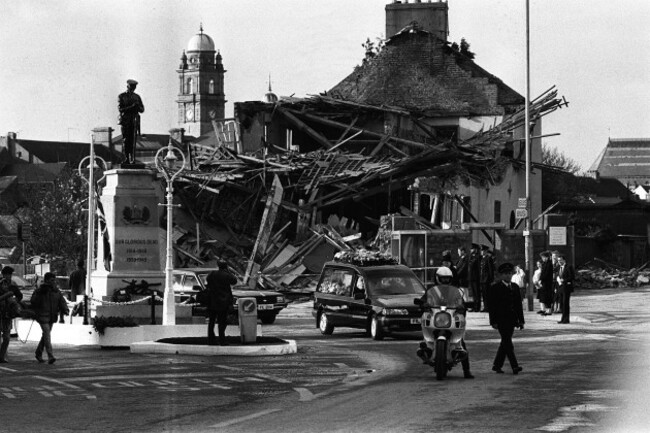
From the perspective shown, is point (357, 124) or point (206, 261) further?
point (357, 124)

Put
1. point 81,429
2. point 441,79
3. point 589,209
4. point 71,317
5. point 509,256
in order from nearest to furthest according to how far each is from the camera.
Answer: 1. point 81,429
2. point 71,317
3. point 509,256
4. point 441,79
5. point 589,209

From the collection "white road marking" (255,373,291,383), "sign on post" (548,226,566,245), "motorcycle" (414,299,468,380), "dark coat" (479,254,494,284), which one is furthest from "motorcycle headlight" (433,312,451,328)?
"sign on post" (548,226,566,245)

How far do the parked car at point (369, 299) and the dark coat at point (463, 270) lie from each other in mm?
5560

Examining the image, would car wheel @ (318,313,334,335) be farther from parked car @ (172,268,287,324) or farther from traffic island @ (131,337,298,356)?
traffic island @ (131,337,298,356)

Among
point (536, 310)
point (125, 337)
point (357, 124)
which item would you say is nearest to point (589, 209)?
point (357, 124)

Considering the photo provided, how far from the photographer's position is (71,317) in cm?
3303

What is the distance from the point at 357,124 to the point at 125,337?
115ft

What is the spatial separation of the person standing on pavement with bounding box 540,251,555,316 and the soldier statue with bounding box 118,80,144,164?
10410 millimetres

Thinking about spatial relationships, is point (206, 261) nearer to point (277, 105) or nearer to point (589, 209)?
point (277, 105)

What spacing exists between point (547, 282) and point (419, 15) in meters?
41.7

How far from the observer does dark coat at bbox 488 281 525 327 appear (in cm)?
2134

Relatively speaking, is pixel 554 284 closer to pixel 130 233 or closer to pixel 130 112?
pixel 130 233

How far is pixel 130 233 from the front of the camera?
33.5 m

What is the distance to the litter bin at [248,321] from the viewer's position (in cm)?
2772
